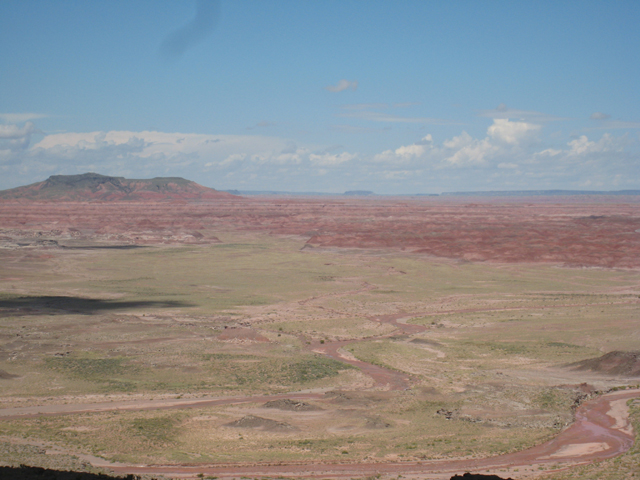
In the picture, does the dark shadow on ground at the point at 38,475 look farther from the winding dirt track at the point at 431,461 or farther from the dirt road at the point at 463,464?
the winding dirt track at the point at 431,461

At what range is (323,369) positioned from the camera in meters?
42.6

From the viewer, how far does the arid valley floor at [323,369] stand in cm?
2678

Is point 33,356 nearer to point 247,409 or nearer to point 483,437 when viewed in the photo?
point 247,409

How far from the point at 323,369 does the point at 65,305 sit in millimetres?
35838

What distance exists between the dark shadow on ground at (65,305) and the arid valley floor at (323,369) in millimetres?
483

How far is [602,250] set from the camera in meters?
106

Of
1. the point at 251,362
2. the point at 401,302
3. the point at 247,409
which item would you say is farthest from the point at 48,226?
the point at 247,409

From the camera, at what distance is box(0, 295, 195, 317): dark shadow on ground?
61875 mm

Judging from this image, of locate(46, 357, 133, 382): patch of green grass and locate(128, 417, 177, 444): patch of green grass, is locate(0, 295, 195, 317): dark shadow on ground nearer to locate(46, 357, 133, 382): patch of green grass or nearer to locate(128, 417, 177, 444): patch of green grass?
locate(46, 357, 133, 382): patch of green grass

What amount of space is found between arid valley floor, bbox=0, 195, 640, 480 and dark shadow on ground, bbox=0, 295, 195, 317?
0.48 metres

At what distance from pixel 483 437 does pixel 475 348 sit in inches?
812

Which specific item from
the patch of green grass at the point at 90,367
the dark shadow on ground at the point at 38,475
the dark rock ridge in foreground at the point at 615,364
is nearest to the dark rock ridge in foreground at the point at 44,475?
the dark shadow on ground at the point at 38,475

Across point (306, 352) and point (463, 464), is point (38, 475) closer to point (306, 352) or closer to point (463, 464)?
point (463, 464)

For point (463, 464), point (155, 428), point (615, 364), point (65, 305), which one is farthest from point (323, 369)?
point (65, 305)
